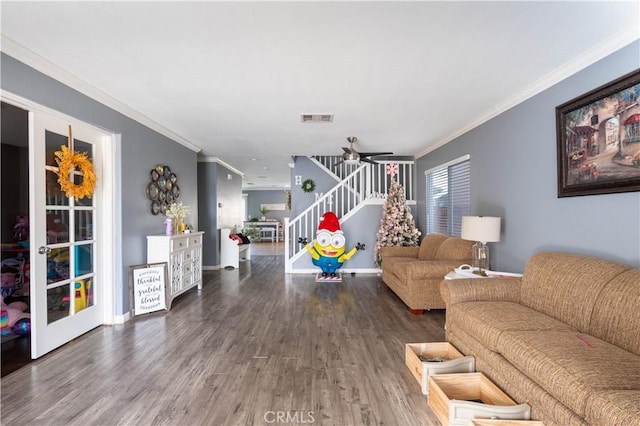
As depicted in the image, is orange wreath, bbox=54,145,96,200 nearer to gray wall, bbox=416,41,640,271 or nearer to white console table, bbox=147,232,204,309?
white console table, bbox=147,232,204,309

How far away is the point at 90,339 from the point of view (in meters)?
3.10

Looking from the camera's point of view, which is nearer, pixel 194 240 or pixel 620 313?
pixel 620 313

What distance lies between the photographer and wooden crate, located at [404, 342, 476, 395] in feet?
6.98

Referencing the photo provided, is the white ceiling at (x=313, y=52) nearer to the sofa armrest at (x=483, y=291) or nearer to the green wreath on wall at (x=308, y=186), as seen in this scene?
the sofa armrest at (x=483, y=291)

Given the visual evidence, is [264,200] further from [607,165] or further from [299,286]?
[607,165]

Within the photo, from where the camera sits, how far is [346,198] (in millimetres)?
7297

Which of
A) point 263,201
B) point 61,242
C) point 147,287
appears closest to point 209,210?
point 147,287

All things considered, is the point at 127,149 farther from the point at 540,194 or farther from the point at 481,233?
the point at 540,194

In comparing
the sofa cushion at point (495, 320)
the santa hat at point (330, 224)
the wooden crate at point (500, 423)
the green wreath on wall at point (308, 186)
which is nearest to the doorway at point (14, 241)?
the wooden crate at point (500, 423)

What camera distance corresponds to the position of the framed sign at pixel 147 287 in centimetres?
374

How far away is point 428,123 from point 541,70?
1.68 meters

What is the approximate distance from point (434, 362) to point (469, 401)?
16.1 inches

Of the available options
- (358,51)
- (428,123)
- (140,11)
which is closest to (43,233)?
(140,11)

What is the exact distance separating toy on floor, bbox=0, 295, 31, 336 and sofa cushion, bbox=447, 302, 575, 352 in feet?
13.9
